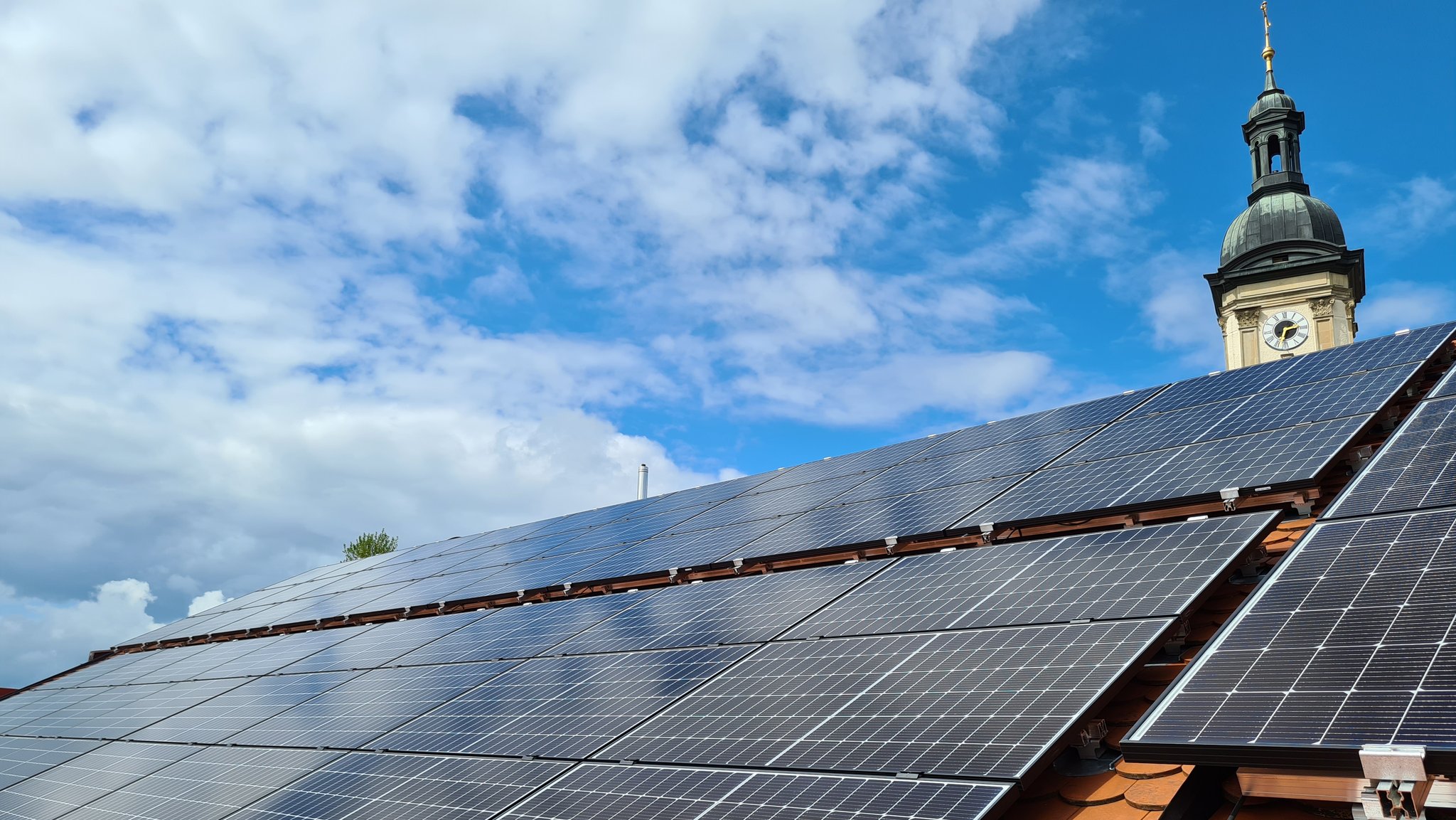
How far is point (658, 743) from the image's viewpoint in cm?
709

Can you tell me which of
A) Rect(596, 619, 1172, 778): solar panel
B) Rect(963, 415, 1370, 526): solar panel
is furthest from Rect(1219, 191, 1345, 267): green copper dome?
Rect(596, 619, 1172, 778): solar panel

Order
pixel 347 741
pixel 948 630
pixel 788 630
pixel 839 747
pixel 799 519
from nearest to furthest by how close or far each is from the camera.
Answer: pixel 839 747 < pixel 948 630 < pixel 788 630 < pixel 347 741 < pixel 799 519

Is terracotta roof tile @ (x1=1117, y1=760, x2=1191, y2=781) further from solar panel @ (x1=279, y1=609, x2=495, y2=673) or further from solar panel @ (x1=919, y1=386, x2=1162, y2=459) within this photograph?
solar panel @ (x1=279, y1=609, x2=495, y2=673)

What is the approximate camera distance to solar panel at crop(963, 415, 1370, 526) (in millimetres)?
9125

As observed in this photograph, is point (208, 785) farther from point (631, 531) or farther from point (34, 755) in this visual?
point (631, 531)

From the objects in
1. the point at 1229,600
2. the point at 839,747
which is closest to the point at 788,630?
the point at 839,747

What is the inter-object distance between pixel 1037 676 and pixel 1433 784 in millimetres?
2217

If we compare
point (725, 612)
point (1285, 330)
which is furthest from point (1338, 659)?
point (1285, 330)

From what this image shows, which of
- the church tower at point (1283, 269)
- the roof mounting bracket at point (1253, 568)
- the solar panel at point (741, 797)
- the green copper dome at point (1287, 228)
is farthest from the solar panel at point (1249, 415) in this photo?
the green copper dome at point (1287, 228)

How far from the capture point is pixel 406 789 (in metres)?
7.80

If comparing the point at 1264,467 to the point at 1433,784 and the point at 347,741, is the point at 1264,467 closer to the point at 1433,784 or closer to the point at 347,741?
the point at 1433,784

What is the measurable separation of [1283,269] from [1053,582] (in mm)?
59777

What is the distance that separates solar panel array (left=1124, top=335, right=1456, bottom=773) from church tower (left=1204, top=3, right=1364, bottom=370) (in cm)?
5629

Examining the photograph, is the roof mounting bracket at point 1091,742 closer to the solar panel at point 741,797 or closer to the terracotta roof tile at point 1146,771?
the terracotta roof tile at point 1146,771
